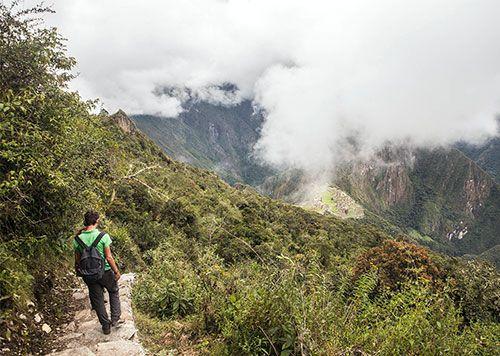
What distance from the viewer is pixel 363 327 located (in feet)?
18.2

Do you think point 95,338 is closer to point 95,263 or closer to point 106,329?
point 106,329

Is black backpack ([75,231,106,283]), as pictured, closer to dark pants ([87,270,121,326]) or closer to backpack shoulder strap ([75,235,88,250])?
backpack shoulder strap ([75,235,88,250])

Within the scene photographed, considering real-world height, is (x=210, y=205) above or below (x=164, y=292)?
above

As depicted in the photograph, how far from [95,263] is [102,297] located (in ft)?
2.68

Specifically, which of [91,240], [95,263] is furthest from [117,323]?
[91,240]

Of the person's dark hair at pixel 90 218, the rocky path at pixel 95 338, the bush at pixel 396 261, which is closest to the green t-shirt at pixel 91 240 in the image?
the person's dark hair at pixel 90 218

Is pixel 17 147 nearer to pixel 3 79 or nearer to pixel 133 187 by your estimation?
pixel 3 79

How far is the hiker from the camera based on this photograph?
22.0 feet

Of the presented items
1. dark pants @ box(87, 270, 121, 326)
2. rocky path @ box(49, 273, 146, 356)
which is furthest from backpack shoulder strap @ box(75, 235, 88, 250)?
rocky path @ box(49, 273, 146, 356)

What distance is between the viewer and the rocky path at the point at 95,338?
20.8 ft

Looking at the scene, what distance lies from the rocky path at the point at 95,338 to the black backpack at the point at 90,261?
1.25 meters

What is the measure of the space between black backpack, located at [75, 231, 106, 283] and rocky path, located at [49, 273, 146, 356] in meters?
1.25

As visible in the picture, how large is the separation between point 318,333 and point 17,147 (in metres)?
6.35

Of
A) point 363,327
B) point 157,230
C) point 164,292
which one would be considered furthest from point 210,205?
point 363,327
